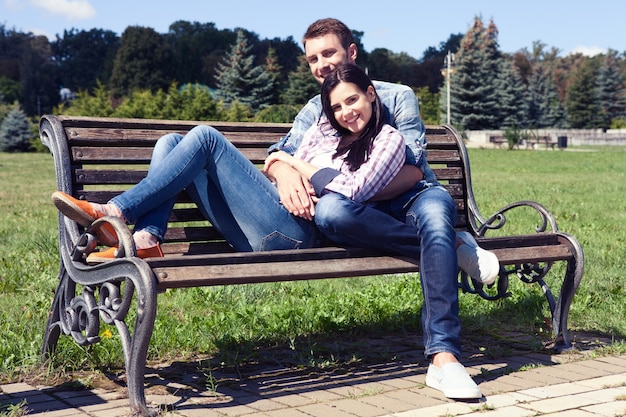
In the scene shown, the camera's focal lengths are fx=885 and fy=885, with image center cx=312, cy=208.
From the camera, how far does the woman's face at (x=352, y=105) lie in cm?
386

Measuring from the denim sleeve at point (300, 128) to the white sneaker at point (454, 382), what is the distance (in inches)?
55.3

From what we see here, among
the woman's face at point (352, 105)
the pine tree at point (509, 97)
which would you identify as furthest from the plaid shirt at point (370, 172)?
the pine tree at point (509, 97)

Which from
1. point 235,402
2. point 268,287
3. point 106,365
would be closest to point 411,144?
point 235,402

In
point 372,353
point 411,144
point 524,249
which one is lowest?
point 372,353

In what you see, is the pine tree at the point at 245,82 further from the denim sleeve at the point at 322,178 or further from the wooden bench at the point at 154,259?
the denim sleeve at the point at 322,178

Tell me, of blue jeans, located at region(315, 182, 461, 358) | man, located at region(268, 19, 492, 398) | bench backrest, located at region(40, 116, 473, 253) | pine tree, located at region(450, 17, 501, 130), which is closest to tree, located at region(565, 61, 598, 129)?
pine tree, located at region(450, 17, 501, 130)

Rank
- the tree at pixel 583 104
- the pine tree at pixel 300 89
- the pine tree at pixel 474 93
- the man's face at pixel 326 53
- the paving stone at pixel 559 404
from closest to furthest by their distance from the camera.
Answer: the paving stone at pixel 559 404, the man's face at pixel 326 53, the pine tree at pixel 474 93, the pine tree at pixel 300 89, the tree at pixel 583 104

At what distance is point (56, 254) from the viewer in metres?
7.05

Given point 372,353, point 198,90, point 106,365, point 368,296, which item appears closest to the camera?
point 106,365

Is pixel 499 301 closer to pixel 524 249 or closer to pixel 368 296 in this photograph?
pixel 368 296

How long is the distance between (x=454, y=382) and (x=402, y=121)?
4.29 feet

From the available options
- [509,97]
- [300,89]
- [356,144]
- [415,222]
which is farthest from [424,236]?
[509,97]

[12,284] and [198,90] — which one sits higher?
[198,90]

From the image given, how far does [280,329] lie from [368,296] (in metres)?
0.91
